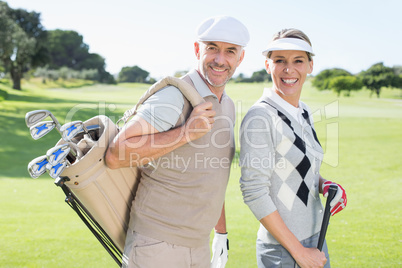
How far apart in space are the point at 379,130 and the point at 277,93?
1489 cm

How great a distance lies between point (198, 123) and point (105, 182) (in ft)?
1.70

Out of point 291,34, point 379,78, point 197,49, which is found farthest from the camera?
point 379,78

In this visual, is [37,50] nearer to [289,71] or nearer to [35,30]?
[35,30]

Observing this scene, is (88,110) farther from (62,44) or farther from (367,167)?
(62,44)

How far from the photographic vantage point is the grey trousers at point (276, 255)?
1.89 m

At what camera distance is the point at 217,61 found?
200 cm

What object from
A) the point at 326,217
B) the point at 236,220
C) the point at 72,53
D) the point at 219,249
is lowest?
the point at 236,220

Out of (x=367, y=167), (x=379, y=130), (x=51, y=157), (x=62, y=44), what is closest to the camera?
(x=51, y=157)

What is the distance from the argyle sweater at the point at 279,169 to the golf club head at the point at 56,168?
82 cm

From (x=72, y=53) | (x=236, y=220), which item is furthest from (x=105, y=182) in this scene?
(x=72, y=53)

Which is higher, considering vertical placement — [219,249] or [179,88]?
[179,88]

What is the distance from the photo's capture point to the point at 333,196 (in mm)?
2033

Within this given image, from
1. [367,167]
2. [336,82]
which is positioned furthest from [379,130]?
[336,82]

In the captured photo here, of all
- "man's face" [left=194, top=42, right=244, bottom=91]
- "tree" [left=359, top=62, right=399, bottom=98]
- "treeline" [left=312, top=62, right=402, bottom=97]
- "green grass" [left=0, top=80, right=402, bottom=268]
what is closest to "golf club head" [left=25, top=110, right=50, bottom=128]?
"man's face" [left=194, top=42, right=244, bottom=91]
